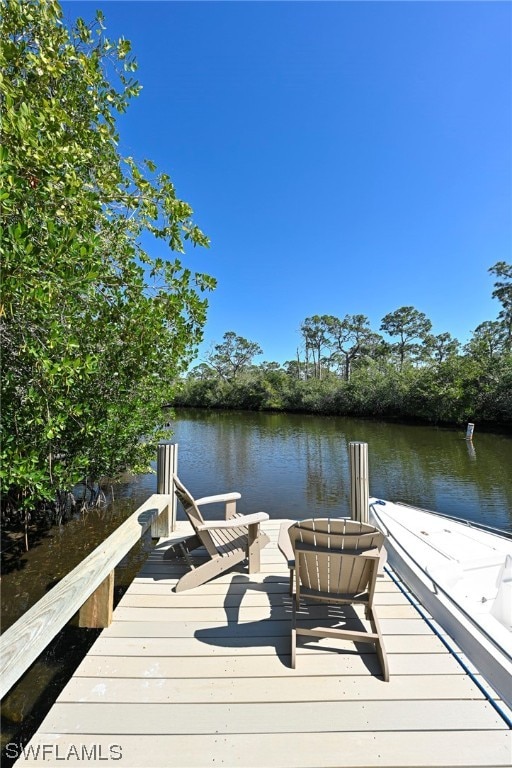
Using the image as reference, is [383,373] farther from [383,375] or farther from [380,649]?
[380,649]

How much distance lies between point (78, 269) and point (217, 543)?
279cm

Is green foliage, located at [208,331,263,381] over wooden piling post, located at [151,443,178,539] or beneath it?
over

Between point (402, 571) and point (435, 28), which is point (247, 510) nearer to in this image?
point (402, 571)

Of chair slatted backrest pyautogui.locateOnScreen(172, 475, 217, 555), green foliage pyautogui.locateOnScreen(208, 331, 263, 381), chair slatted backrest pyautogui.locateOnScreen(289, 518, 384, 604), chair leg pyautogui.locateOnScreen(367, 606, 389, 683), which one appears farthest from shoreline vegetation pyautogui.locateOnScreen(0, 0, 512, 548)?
green foliage pyautogui.locateOnScreen(208, 331, 263, 381)

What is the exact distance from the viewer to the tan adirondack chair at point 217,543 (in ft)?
9.36

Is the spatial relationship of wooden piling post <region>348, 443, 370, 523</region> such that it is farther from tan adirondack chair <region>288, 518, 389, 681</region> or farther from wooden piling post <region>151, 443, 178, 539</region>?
wooden piling post <region>151, 443, 178, 539</region>

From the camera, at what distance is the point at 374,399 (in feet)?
95.5

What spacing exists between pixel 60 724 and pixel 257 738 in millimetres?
929

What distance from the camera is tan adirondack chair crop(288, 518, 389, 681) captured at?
2.05m

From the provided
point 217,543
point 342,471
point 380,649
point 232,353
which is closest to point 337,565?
point 380,649

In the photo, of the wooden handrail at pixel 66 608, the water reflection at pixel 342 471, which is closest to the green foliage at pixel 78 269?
the wooden handrail at pixel 66 608

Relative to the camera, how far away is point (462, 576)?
11.3ft

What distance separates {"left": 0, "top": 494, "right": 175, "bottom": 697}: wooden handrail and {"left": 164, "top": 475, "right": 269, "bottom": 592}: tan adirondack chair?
1.61ft

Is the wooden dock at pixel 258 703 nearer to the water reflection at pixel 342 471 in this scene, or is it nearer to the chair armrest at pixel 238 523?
the chair armrest at pixel 238 523
